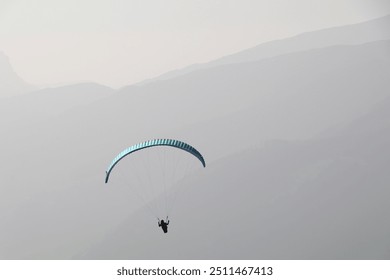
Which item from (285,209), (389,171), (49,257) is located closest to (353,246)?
(285,209)

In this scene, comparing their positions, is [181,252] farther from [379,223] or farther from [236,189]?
[379,223]

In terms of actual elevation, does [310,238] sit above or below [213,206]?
below

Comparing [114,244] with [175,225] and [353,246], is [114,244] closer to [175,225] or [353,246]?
[175,225]
